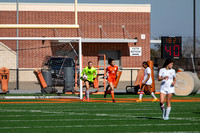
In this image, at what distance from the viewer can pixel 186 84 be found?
22.7m

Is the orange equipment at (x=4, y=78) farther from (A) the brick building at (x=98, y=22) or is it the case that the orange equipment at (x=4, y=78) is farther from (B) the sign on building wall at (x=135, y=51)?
(B) the sign on building wall at (x=135, y=51)

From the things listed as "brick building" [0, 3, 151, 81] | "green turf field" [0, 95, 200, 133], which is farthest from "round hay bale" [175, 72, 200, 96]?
"brick building" [0, 3, 151, 81]

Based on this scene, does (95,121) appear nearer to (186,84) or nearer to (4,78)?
(186,84)

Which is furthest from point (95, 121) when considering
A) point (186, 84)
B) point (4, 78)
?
point (4, 78)

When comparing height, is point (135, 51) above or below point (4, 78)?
above

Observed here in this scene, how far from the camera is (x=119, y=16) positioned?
4066cm

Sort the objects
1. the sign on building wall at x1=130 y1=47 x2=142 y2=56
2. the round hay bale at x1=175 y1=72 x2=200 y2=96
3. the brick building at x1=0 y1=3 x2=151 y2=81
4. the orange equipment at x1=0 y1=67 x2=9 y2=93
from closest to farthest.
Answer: the round hay bale at x1=175 y1=72 x2=200 y2=96
the orange equipment at x1=0 y1=67 x2=9 y2=93
the brick building at x1=0 y1=3 x2=151 y2=81
the sign on building wall at x1=130 y1=47 x2=142 y2=56

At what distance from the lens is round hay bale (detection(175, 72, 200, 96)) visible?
883 inches

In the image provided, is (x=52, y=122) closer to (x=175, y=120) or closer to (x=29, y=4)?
(x=175, y=120)

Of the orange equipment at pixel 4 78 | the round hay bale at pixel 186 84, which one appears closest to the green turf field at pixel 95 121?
the round hay bale at pixel 186 84

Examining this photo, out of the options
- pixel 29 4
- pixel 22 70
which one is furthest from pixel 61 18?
pixel 22 70

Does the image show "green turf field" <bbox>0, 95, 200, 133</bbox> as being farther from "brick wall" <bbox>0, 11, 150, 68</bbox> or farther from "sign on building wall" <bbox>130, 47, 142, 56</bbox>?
"sign on building wall" <bbox>130, 47, 142, 56</bbox>

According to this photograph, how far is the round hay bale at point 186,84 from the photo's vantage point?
22438mm

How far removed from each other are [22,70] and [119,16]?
1525 cm
